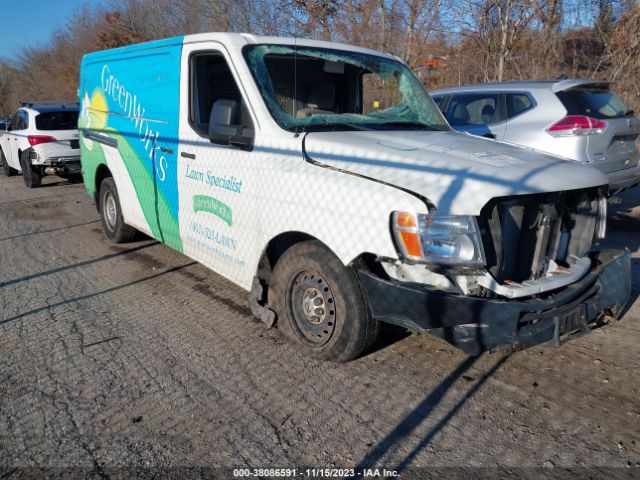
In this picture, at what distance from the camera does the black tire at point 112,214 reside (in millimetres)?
6262

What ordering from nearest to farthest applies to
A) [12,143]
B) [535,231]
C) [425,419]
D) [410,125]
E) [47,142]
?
[425,419]
[535,231]
[410,125]
[47,142]
[12,143]

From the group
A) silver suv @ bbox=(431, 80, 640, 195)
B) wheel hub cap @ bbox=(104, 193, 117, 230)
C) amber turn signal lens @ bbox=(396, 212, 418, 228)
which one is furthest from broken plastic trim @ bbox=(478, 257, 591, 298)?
wheel hub cap @ bbox=(104, 193, 117, 230)

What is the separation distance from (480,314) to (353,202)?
3.22 feet

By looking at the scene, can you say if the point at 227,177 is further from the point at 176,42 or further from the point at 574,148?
the point at 574,148

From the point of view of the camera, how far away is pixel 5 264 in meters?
5.91

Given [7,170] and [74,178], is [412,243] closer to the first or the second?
[74,178]

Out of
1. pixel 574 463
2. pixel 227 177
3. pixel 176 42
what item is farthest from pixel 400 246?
pixel 176 42

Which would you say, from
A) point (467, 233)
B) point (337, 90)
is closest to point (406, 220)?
point (467, 233)

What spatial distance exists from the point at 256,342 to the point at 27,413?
1.57m

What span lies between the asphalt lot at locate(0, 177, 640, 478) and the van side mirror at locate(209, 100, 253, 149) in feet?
5.00

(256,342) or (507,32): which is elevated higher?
(507,32)

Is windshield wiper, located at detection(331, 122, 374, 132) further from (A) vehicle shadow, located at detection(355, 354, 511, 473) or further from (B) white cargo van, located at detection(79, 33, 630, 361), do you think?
(A) vehicle shadow, located at detection(355, 354, 511, 473)

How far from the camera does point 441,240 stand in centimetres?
293

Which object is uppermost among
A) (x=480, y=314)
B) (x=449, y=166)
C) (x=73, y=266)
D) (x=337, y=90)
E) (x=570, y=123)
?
(x=337, y=90)
